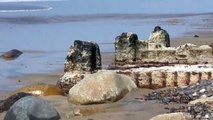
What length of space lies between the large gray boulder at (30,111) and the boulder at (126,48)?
564 cm

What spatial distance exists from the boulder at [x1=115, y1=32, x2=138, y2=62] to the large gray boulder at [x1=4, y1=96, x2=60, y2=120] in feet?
18.5

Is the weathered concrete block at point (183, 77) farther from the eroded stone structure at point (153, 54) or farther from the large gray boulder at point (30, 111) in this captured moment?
the large gray boulder at point (30, 111)

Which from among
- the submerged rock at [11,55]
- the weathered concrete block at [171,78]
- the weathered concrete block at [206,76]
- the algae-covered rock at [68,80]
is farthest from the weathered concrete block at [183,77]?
the submerged rock at [11,55]

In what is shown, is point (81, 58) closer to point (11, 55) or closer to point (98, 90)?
point (98, 90)

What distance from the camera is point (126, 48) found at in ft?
45.6

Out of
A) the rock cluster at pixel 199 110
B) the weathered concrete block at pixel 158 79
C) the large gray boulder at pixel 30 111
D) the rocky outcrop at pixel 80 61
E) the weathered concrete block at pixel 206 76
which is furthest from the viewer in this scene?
the rocky outcrop at pixel 80 61

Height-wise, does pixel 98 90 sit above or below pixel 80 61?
below

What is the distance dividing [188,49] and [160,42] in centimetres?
176

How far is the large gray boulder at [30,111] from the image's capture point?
325 inches

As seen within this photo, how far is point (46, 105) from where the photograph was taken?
856 centimetres

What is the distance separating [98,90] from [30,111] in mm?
1799

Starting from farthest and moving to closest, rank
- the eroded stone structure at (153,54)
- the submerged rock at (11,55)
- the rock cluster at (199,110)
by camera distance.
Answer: the submerged rock at (11,55)
the eroded stone structure at (153,54)
the rock cluster at (199,110)

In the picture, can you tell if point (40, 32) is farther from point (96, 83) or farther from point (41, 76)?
point (96, 83)

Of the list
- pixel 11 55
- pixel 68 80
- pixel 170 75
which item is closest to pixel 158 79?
pixel 170 75
